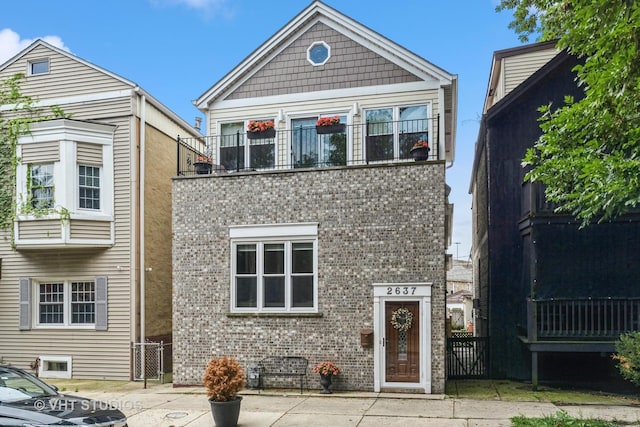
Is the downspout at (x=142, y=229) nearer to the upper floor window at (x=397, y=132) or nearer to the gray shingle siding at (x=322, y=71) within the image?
the gray shingle siding at (x=322, y=71)

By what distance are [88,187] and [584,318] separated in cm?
1341

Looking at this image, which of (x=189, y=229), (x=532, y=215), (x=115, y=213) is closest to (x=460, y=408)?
(x=532, y=215)

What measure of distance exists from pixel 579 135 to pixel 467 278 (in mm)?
58730

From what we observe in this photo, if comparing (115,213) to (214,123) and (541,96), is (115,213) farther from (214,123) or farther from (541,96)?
(541,96)

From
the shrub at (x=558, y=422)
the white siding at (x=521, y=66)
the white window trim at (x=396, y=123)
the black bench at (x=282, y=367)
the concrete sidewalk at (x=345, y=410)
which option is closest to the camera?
the shrub at (x=558, y=422)

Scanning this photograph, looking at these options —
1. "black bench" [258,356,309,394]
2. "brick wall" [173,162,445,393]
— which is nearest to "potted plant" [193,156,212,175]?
"brick wall" [173,162,445,393]

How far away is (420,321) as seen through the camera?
467 inches

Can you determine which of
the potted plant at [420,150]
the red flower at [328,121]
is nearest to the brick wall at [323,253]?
the potted plant at [420,150]

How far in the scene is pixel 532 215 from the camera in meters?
12.5

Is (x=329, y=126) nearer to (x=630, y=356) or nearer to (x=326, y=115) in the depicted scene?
(x=326, y=115)

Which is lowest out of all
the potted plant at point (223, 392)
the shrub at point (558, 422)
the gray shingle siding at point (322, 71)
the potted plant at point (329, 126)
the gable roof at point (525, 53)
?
the shrub at point (558, 422)

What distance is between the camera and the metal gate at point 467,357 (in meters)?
13.9

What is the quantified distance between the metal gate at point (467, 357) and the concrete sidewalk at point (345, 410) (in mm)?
2786

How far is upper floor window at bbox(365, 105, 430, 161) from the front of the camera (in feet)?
42.9
